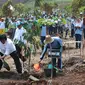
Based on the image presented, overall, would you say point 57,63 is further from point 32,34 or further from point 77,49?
point 77,49

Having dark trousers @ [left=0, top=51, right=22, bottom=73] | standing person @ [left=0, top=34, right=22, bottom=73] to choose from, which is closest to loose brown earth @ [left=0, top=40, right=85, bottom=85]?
dark trousers @ [left=0, top=51, right=22, bottom=73]

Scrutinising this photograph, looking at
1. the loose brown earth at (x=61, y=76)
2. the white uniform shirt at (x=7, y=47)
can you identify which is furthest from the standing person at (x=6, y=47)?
the loose brown earth at (x=61, y=76)

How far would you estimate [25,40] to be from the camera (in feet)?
42.4

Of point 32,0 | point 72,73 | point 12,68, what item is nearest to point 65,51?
point 12,68

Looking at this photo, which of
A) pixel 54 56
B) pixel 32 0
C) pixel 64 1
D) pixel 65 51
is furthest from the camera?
pixel 32 0

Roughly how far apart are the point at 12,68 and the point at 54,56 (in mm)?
2795

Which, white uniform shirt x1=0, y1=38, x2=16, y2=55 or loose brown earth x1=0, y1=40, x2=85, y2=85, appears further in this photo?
white uniform shirt x1=0, y1=38, x2=16, y2=55

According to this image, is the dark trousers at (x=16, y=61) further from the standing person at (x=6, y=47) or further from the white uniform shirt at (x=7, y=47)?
the white uniform shirt at (x=7, y=47)

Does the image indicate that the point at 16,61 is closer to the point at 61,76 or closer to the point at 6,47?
the point at 6,47

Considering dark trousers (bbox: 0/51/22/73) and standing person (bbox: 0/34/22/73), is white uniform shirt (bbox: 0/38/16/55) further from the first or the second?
dark trousers (bbox: 0/51/22/73)

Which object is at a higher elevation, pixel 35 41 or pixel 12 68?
pixel 35 41

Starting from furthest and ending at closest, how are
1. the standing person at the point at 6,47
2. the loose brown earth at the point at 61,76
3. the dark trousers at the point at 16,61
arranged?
1. the dark trousers at the point at 16,61
2. the standing person at the point at 6,47
3. the loose brown earth at the point at 61,76

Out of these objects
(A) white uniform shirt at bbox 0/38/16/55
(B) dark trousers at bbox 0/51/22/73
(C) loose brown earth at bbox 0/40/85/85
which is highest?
(A) white uniform shirt at bbox 0/38/16/55

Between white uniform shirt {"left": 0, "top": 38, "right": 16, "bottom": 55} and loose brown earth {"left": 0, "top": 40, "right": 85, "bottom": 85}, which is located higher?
white uniform shirt {"left": 0, "top": 38, "right": 16, "bottom": 55}
